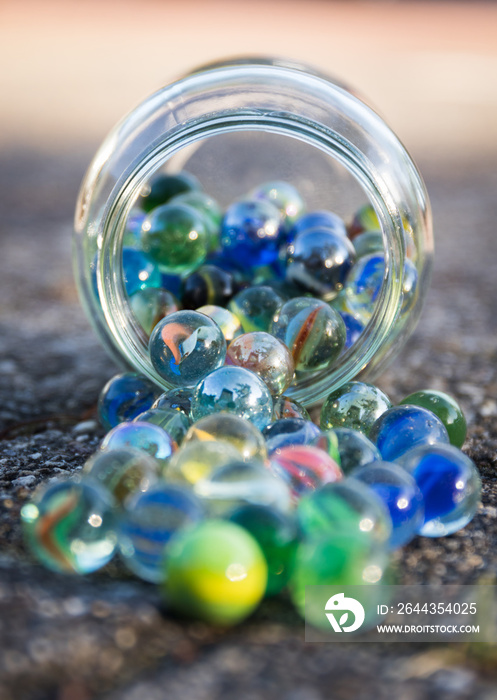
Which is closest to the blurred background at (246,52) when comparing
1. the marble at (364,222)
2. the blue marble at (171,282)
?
the marble at (364,222)

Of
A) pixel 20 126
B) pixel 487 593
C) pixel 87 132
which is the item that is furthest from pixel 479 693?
pixel 20 126

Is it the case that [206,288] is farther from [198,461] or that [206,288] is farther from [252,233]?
[198,461]

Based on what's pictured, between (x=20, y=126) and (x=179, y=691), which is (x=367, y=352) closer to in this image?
(x=179, y=691)

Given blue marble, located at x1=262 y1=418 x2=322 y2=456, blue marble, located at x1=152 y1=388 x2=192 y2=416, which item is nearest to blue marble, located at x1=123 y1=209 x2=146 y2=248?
blue marble, located at x1=152 y1=388 x2=192 y2=416

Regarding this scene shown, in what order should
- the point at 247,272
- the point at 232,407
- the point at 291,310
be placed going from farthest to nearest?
the point at 247,272 → the point at 291,310 → the point at 232,407

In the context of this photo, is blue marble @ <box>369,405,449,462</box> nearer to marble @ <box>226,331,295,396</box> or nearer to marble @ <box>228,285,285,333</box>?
marble @ <box>226,331,295,396</box>

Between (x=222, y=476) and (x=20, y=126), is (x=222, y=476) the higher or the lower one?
the lower one
